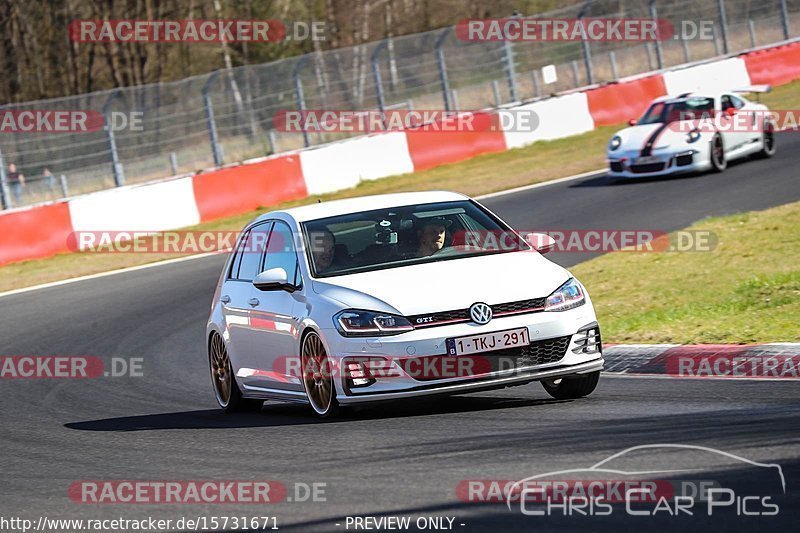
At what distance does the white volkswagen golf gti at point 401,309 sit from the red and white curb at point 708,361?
1.16 m

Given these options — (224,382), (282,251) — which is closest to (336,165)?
(224,382)

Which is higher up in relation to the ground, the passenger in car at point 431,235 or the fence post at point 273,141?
the fence post at point 273,141

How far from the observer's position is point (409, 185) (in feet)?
84.0

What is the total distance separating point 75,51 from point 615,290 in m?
37.3

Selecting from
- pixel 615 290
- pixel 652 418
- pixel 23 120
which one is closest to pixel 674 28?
pixel 23 120

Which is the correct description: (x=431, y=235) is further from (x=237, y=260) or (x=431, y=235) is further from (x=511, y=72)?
(x=511, y=72)

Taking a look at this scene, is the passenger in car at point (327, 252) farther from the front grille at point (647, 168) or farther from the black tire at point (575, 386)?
the front grille at point (647, 168)

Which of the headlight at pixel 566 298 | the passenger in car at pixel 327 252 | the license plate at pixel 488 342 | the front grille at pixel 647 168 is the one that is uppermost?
the passenger in car at pixel 327 252

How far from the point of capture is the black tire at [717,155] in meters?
21.9

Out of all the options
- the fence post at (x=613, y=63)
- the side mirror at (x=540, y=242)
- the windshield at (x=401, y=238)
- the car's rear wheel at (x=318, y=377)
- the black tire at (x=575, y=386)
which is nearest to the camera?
the car's rear wheel at (x=318, y=377)

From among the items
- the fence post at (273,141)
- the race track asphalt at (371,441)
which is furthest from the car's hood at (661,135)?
the race track asphalt at (371,441)

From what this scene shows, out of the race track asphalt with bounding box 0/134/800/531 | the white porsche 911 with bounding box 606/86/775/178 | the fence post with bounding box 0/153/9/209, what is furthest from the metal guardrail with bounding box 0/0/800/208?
the race track asphalt with bounding box 0/134/800/531

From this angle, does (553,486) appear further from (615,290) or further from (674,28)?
(674,28)

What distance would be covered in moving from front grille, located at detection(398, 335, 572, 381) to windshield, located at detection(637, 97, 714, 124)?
47.8 ft
